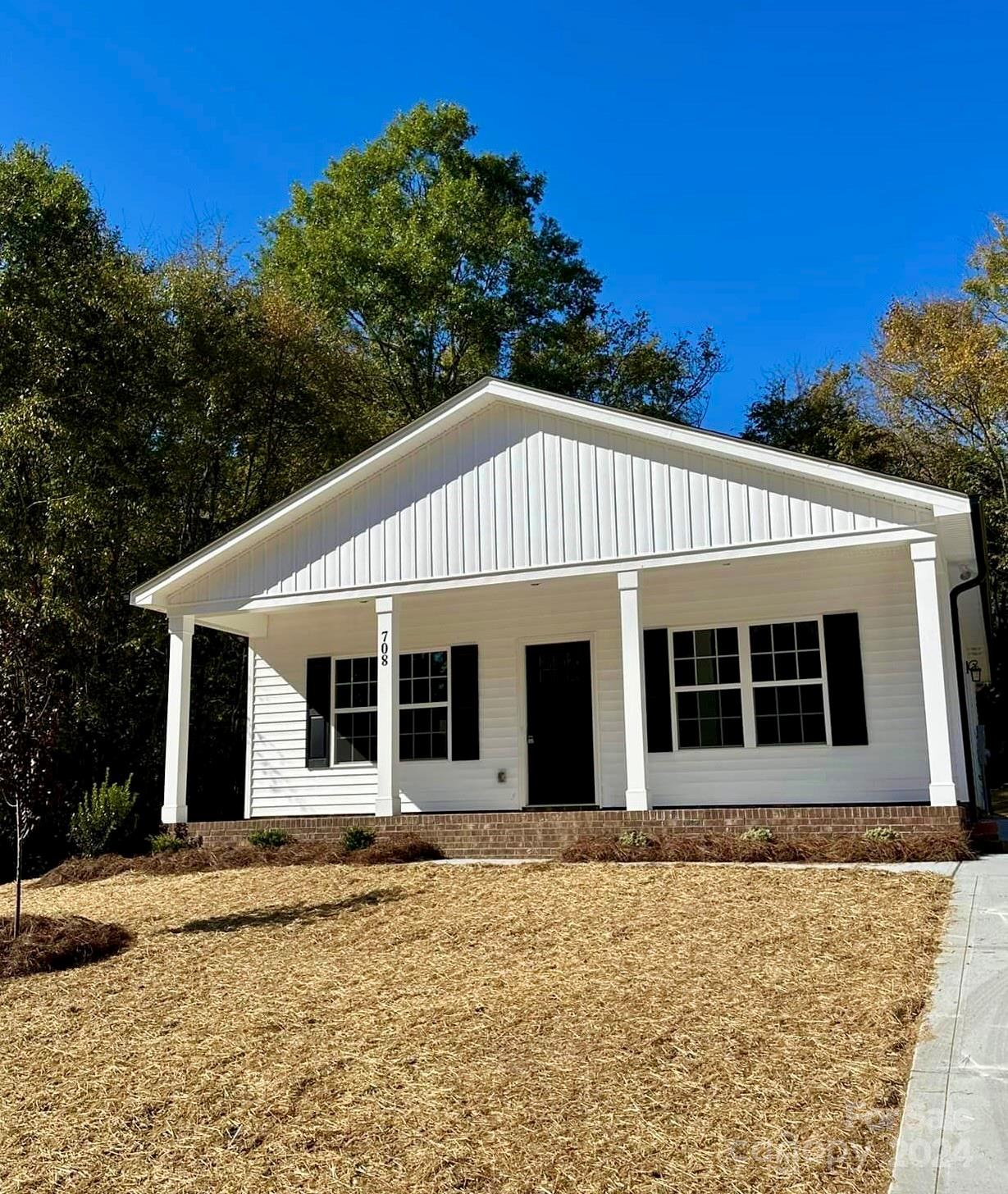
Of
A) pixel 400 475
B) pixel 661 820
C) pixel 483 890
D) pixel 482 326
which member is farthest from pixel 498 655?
pixel 482 326

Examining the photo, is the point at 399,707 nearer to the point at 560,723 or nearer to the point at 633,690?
the point at 560,723

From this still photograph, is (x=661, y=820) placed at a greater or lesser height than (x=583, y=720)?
lesser

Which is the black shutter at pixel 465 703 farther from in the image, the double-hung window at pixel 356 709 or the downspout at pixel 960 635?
the downspout at pixel 960 635

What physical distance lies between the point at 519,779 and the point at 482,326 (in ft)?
48.9

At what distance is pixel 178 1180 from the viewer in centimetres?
344

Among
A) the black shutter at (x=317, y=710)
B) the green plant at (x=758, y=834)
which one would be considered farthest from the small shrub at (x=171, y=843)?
the green plant at (x=758, y=834)

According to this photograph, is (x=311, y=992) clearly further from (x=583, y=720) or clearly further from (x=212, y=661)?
(x=212, y=661)

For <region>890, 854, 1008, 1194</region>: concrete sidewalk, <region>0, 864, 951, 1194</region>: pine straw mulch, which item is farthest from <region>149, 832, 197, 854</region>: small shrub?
<region>890, 854, 1008, 1194</region>: concrete sidewalk

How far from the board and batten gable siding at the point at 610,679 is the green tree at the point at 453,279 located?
12.6 metres

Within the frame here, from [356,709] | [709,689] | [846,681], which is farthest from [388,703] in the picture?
[846,681]

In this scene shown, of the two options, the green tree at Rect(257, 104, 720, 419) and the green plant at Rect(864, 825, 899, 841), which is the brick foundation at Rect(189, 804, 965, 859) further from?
the green tree at Rect(257, 104, 720, 419)

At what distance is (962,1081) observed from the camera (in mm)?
3777

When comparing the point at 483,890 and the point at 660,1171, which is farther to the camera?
the point at 483,890

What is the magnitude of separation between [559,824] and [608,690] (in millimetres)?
2388
